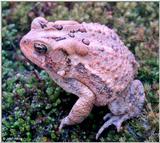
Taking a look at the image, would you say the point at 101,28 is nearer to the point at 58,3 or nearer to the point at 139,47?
the point at 139,47

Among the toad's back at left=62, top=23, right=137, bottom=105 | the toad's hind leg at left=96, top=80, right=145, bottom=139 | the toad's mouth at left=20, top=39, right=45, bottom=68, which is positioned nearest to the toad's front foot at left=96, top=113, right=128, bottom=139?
the toad's hind leg at left=96, top=80, right=145, bottom=139

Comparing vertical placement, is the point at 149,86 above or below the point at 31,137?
above

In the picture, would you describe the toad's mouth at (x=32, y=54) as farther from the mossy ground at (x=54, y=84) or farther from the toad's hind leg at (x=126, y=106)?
the toad's hind leg at (x=126, y=106)

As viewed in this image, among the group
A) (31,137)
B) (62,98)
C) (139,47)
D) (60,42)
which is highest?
(60,42)

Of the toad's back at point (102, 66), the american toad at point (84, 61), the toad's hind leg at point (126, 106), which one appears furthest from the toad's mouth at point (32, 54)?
the toad's hind leg at point (126, 106)

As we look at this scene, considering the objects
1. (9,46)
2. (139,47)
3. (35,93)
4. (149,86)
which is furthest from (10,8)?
(149,86)

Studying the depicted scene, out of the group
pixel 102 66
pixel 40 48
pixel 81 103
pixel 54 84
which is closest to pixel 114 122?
pixel 81 103

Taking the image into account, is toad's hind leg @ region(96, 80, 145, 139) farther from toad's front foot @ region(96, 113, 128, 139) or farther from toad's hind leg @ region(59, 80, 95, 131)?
toad's hind leg @ region(59, 80, 95, 131)

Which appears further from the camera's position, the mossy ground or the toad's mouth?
the mossy ground
